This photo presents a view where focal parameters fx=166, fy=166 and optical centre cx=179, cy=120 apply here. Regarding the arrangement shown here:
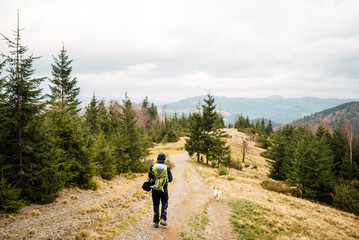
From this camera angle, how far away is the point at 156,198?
7.43 metres

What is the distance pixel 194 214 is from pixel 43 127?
1091 cm

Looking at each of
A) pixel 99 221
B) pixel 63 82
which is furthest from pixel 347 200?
pixel 63 82

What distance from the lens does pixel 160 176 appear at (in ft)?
23.4

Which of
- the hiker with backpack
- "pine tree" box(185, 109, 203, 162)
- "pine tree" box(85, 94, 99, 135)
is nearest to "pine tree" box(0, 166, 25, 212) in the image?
the hiker with backpack

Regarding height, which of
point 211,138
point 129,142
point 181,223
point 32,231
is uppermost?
point 129,142

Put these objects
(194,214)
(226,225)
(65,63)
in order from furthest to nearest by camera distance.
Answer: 1. (65,63)
2. (194,214)
3. (226,225)

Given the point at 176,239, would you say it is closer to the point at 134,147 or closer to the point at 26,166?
the point at 26,166

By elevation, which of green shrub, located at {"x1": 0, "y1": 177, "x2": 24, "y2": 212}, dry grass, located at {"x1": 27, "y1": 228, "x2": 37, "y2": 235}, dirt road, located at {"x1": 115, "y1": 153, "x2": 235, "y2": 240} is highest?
green shrub, located at {"x1": 0, "y1": 177, "x2": 24, "y2": 212}

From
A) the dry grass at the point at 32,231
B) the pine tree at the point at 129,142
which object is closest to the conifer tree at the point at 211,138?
the pine tree at the point at 129,142

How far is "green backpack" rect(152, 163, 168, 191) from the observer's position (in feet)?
23.3

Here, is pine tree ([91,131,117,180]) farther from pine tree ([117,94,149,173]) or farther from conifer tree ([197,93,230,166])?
conifer tree ([197,93,230,166])

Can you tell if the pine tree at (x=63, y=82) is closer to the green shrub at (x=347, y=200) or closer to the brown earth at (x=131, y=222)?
the brown earth at (x=131, y=222)

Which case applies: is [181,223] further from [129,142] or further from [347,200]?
[347,200]

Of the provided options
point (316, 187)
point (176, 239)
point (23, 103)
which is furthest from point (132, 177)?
point (316, 187)
